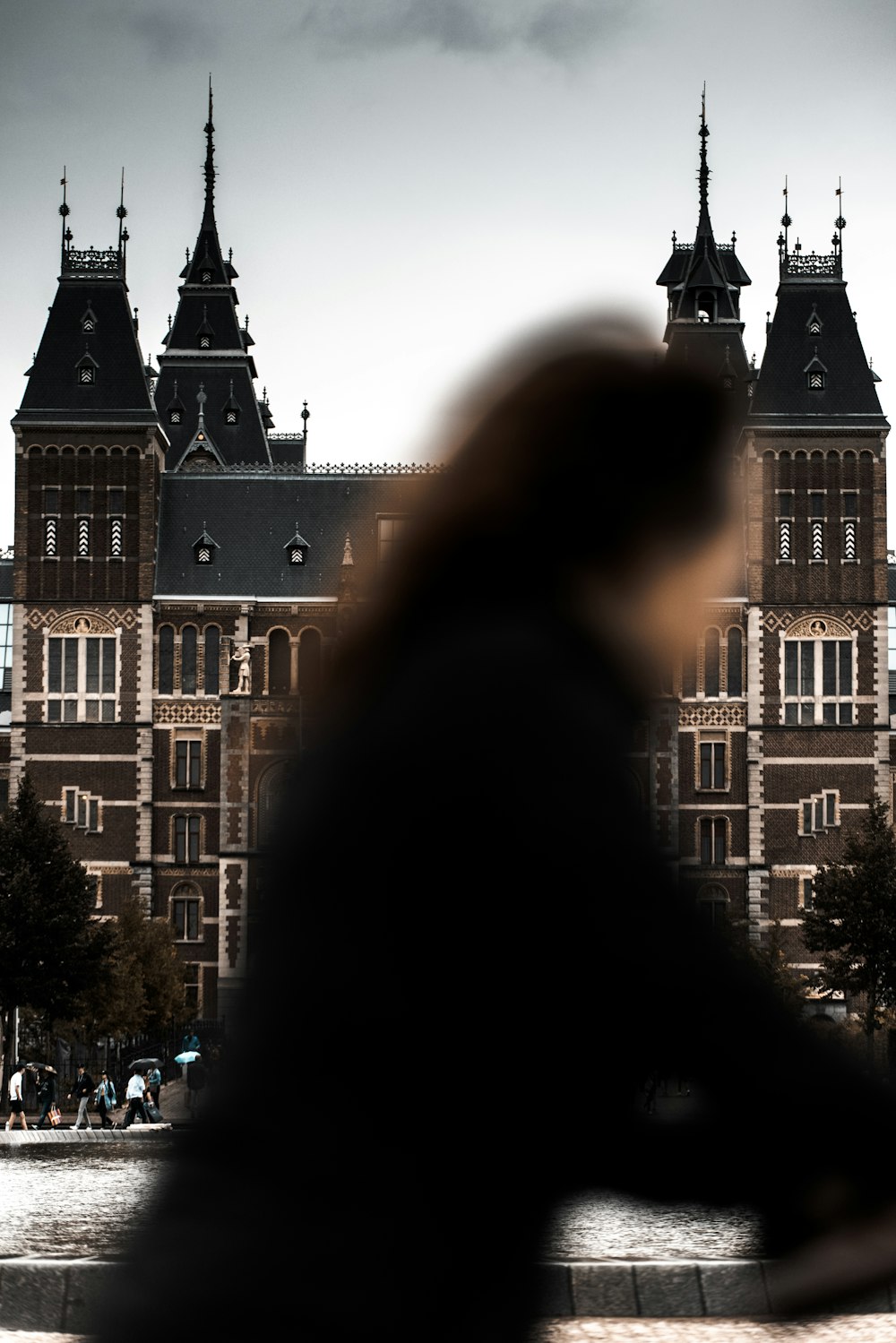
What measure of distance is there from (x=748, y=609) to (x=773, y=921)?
10.4 m

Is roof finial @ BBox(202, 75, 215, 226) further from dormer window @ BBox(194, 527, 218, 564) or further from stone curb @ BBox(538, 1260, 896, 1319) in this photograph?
stone curb @ BBox(538, 1260, 896, 1319)

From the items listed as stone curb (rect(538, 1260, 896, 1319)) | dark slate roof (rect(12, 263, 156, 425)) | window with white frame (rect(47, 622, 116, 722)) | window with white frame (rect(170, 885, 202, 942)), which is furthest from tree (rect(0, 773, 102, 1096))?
stone curb (rect(538, 1260, 896, 1319))

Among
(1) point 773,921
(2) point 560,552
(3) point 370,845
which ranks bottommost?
(1) point 773,921

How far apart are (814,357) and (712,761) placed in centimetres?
1382

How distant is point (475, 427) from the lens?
11.3 feet

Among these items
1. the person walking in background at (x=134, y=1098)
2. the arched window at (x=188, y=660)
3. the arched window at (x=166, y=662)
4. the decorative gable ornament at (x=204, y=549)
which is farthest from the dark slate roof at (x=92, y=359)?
the person walking in background at (x=134, y=1098)

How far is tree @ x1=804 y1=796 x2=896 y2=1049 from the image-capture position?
4809 cm

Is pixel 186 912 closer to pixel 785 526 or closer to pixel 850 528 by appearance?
pixel 785 526

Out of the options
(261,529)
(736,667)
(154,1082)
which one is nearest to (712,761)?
(736,667)

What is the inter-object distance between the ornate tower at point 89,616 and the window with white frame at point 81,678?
40mm

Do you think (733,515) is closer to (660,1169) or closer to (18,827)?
(660,1169)

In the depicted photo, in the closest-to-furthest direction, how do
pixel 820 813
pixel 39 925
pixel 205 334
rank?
pixel 39 925, pixel 820 813, pixel 205 334

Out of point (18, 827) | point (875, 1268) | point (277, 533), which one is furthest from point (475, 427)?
point (277, 533)

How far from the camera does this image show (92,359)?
2741 inches
